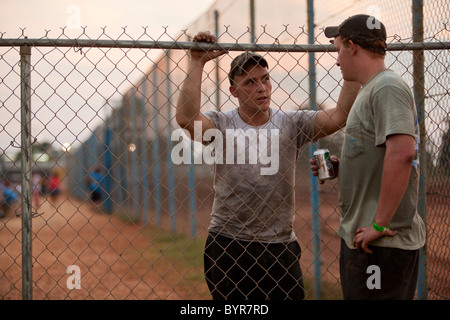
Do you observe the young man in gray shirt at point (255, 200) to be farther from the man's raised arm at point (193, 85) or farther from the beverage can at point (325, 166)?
the beverage can at point (325, 166)

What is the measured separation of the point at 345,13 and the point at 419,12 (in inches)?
30.4

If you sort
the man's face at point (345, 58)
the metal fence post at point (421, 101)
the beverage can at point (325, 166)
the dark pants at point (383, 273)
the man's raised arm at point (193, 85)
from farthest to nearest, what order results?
1. the metal fence post at point (421, 101)
2. the man's raised arm at point (193, 85)
3. the beverage can at point (325, 166)
4. the man's face at point (345, 58)
5. the dark pants at point (383, 273)

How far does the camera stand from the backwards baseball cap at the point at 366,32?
227cm

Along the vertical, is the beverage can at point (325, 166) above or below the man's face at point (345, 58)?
below

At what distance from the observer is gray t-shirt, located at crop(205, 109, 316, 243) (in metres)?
2.92

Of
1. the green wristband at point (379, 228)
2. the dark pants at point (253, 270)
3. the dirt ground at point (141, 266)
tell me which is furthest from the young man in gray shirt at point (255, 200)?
the green wristband at point (379, 228)

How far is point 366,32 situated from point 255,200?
1.19 metres

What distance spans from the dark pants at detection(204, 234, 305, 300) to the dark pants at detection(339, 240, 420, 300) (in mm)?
713

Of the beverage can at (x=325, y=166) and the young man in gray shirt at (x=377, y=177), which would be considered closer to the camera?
the young man in gray shirt at (x=377, y=177)

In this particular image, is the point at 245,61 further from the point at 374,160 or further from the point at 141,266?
the point at 141,266

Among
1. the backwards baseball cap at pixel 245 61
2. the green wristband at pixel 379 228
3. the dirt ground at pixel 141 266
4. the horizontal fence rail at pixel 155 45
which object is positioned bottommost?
the dirt ground at pixel 141 266

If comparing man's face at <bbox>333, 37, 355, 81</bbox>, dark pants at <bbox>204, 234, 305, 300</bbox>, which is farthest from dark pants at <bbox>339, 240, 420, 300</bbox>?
man's face at <bbox>333, 37, 355, 81</bbox>

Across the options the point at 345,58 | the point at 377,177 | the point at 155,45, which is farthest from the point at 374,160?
the point at 155,45
